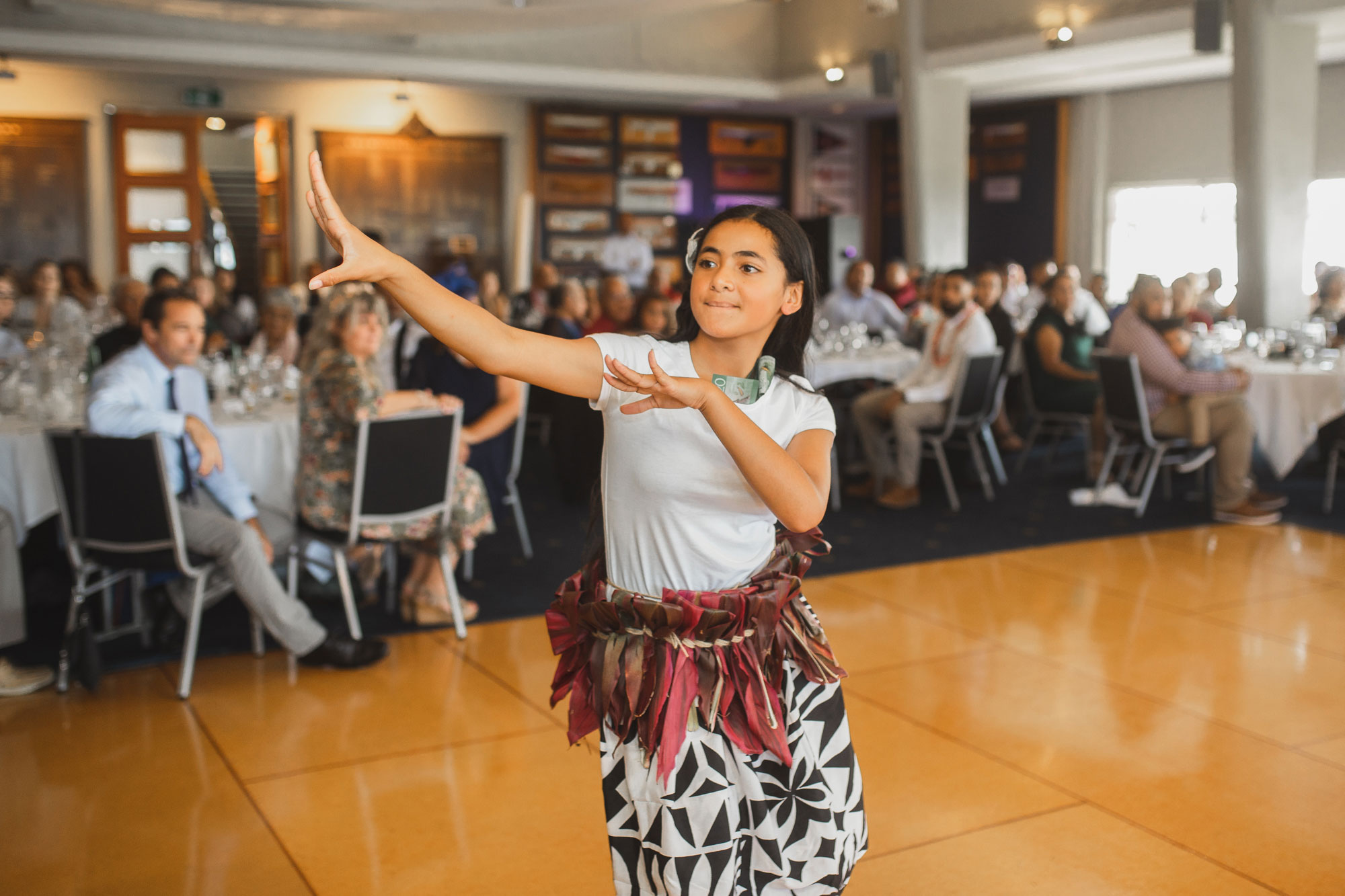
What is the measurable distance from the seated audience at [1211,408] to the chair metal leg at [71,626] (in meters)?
5.10

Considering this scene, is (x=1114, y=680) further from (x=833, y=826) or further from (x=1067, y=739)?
(x=833, y=826)

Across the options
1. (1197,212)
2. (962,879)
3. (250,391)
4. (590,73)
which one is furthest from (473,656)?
(1197,212)

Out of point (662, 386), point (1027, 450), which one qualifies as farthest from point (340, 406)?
point (1027, 450)

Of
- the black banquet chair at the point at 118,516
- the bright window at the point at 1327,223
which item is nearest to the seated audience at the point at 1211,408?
the black banquet chair at the point at 118,516

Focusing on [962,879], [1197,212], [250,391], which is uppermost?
[1197,212]

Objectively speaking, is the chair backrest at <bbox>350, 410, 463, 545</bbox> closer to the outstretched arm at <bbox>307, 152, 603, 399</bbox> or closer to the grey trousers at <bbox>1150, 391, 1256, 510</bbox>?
the outstretched arm at <bbox>307, 152, 603, 399</bbox>

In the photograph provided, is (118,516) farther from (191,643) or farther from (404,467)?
(404,467)

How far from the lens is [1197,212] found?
14164mm

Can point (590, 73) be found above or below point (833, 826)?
above

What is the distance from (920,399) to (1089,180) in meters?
9.48

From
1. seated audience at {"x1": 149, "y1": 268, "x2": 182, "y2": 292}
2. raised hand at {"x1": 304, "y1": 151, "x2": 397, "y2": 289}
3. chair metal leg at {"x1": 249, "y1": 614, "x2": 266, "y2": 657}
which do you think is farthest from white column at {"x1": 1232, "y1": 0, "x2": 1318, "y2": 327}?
raised hand at {"x1": 304, "y1": 151, "x2": 397, "y2": 289}

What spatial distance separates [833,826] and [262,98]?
1320cm

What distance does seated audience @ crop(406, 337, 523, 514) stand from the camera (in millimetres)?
4949

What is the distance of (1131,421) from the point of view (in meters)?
6.41
